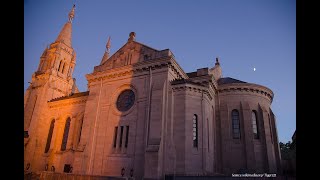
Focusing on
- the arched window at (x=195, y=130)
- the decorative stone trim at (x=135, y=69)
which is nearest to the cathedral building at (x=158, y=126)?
the decorative stone trim at (x=135, y=69)

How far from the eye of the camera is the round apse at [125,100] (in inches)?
971

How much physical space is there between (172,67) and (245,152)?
43.7ft

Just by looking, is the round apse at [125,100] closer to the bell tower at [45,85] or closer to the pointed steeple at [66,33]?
the bell tower at [45,85]

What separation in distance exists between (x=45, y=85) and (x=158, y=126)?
2503 centimetres

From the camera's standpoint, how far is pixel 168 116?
2253 centimetres

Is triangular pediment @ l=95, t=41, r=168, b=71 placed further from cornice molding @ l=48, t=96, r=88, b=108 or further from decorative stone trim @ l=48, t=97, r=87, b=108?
decorative stone trim @ l=48, t=97, r=87, b=108

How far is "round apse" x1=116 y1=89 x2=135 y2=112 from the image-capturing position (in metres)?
24.7

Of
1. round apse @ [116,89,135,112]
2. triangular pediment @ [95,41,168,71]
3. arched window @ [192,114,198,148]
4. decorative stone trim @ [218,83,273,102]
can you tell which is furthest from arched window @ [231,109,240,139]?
round apse @ [116,89,135,112]

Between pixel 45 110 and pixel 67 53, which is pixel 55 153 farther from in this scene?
pixel 67 53

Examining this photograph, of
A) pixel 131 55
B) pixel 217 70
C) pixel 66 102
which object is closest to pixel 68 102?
pixel 66 102

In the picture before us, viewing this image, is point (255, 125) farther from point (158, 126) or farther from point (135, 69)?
point (135, 69)

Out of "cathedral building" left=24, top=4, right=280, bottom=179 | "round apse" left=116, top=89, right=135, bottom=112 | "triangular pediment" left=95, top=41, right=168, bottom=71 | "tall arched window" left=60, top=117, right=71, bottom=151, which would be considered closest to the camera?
"cathedral building" left=24, top=4, right=280, bottom=179

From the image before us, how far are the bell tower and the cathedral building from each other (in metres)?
0.46

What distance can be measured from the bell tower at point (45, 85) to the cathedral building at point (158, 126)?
46 cm
